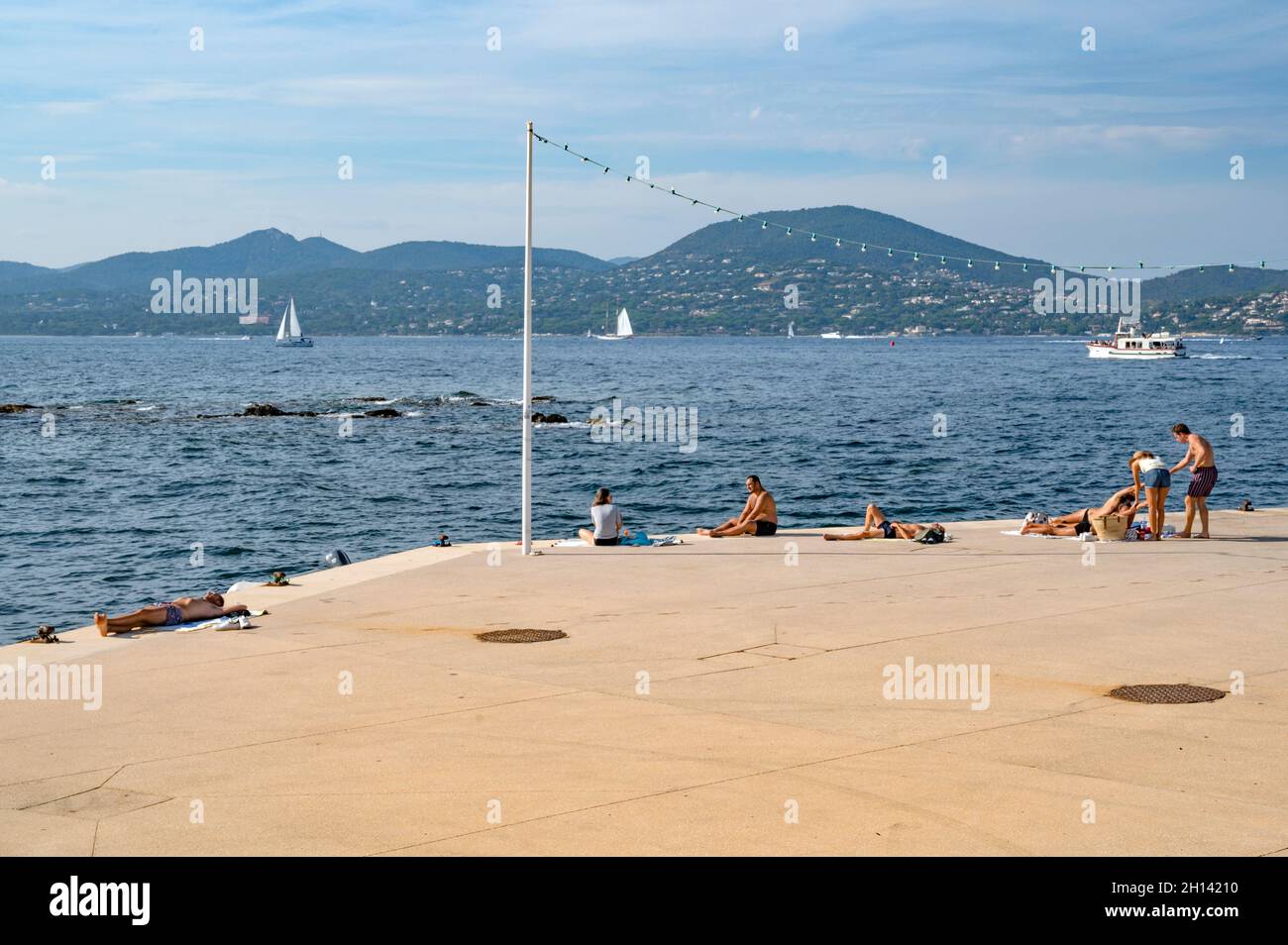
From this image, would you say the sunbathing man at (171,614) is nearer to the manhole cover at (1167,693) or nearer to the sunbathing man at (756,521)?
the sunbathing man at (756,521)

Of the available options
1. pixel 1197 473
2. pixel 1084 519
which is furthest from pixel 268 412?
pixel 1197 473

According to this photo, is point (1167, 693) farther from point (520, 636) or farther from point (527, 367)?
point (527, 367)

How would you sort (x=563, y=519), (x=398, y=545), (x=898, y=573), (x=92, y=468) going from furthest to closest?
(x=92, y=468)
(x=563, y=519)
(x=398, y=545)
(x=898, y=573)

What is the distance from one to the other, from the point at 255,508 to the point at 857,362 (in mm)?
142634

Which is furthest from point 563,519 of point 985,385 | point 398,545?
point 985,385

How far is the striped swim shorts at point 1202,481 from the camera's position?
20.9 meters

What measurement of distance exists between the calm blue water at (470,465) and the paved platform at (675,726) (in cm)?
Result: 1335

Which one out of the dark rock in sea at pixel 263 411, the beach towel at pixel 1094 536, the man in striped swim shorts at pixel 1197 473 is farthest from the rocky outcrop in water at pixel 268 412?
the man in striped swim shorts at pixel 1197 473

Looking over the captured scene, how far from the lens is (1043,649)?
13.1 m

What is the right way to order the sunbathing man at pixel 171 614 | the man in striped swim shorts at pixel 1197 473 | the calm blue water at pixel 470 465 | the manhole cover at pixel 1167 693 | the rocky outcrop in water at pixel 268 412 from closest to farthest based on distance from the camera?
the manhole cover at pixel 1167 693 → the sunbathing man at pixel 171 614 → the man in striped swim shorts at pixel 1197 473 → the calm blue water at pixel 470 465 → the rocky outcrop in water at pixel 268 412

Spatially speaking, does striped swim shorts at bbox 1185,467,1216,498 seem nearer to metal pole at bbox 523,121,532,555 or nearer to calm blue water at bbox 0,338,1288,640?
metal pole at bbox 523,121,532,555
